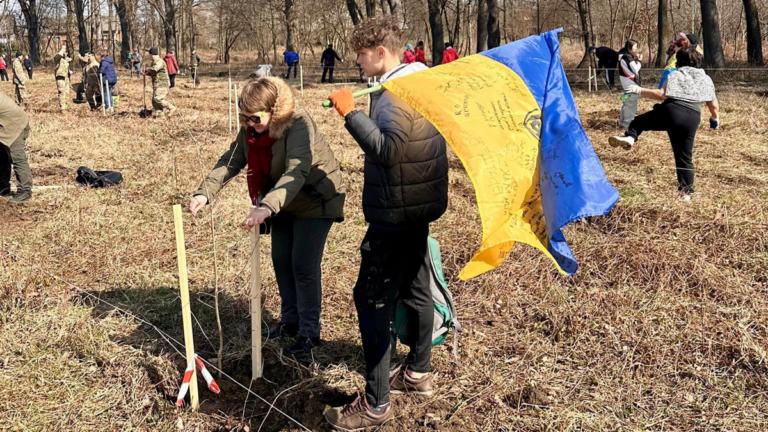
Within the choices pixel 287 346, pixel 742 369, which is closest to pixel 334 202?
pixel 287 346

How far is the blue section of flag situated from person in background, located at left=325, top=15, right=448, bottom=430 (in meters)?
0.46

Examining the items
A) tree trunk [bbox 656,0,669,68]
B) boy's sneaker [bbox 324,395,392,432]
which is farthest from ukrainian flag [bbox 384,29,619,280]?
tree trunk [bbox 656,0,669,68]

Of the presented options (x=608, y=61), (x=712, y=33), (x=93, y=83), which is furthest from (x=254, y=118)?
(x=712, y=33)

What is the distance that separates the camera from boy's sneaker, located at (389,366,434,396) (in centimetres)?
311

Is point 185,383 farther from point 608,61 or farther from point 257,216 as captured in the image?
point 608,61

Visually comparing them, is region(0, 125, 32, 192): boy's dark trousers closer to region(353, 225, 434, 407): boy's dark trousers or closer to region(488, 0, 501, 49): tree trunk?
region(353, 225, 434, 407): boy's dark trousers

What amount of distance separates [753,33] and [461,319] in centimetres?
1956

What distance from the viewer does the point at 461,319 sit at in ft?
13.2

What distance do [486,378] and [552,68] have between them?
5.38ft

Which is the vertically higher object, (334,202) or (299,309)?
(334,202)

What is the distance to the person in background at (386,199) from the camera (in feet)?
8.23

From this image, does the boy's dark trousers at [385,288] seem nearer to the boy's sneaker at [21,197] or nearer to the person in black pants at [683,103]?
the person in black pants at [683,103]

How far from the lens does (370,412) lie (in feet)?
9.28

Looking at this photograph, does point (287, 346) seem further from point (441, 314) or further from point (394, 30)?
point (394, 30)
